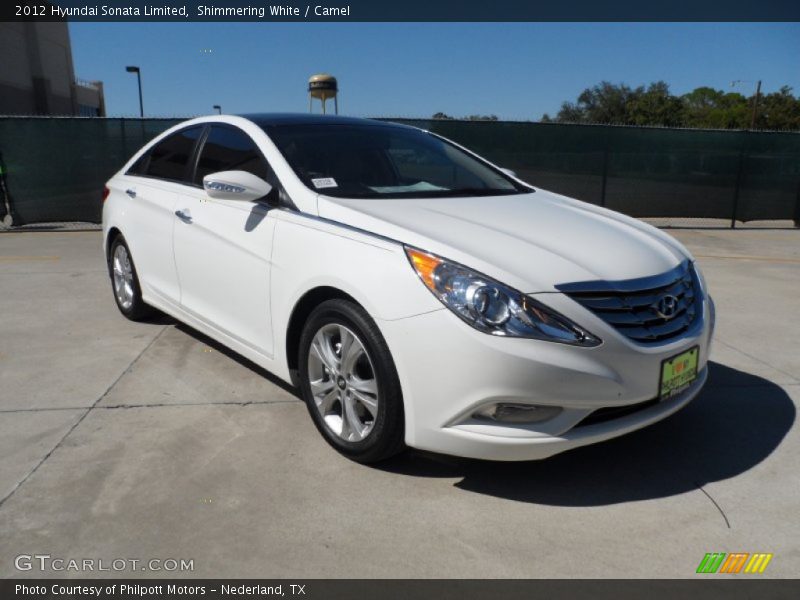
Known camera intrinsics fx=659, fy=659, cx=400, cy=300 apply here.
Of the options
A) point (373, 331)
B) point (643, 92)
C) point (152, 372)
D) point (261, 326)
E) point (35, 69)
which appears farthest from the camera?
point (643, 92)

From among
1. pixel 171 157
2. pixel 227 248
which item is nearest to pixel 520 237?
pixel 227 248

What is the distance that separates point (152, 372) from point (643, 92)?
67.3 meters

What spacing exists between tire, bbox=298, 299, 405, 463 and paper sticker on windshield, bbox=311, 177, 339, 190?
0.70 m

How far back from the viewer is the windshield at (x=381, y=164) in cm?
349

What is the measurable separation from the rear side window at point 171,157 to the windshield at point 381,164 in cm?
88

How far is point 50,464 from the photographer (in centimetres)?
303

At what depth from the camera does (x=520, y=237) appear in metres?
2.93

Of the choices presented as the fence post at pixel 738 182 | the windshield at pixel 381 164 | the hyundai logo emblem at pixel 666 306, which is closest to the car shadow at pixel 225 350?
the windshield at pixel 381 164

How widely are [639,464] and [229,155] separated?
110 inches

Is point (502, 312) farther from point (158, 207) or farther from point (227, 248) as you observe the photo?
point (158, 207)

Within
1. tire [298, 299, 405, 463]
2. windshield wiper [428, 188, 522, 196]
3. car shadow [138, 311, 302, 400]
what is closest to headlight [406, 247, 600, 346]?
tire [298, 299, 405, 463]

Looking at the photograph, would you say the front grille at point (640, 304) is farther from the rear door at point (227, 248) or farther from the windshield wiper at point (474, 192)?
the rear door at point (227, 248)
